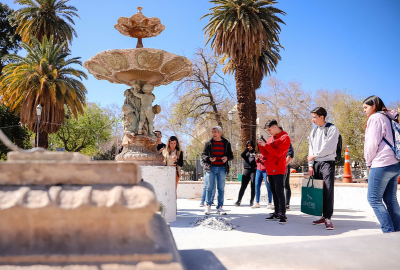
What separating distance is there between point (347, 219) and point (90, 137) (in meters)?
32.3

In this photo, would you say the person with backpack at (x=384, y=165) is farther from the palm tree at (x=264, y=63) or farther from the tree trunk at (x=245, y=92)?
the palm tree at (x=264, y=63)

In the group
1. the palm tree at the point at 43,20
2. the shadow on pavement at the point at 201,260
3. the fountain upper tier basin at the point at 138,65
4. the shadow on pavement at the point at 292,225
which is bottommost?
the shadow on pavement at the point at 292,225

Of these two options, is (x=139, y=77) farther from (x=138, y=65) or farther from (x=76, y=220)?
(x=76, y=220)

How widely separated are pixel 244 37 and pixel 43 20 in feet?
57.3

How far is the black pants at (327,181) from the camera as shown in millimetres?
4711

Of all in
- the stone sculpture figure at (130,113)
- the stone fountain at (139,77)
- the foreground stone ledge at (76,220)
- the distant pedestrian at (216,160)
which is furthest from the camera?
the stone sculpture figure at (130,113)

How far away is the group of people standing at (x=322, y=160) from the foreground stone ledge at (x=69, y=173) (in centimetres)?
318

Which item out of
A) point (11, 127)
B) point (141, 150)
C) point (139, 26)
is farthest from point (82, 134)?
point (141, 150)

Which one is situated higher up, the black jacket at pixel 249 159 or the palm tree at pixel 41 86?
the palm tree at pixel 41 86

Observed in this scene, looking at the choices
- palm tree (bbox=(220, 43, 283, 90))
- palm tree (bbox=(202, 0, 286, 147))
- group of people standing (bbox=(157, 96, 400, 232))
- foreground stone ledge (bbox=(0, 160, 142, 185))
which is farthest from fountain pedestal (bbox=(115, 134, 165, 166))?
palm tree (bbox=(220, 43, 283, 90))

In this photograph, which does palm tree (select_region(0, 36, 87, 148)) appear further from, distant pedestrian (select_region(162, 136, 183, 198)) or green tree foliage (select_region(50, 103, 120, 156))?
distant pedestrian (select_region(162, 136, 183, 198))

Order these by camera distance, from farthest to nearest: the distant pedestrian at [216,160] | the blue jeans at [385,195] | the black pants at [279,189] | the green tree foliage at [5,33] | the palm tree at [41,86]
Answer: the green tree foliage at [5,33] < the palm tree at [41,86] < the distant pedestrian at [216,160] < the black pants at [279,189] < the blue jeans at [385,195]

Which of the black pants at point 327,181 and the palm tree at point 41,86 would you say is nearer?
the black pants at point 327,181

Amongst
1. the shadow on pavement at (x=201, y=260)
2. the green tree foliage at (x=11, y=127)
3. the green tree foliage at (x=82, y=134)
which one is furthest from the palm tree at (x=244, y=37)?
the green tree foliage at (x=82, y=134)
